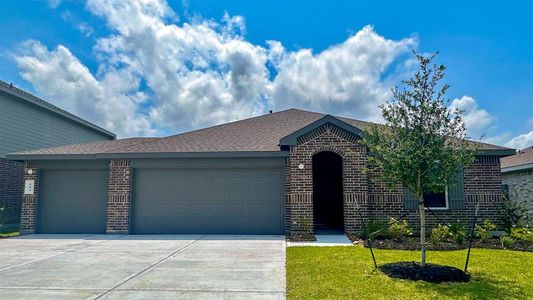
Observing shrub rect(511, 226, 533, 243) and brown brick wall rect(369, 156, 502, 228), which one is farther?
brown brick wall rect(369, 156, 502, 228)

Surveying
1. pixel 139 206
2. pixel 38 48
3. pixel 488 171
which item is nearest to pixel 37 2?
pixel 38 48

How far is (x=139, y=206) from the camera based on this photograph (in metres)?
12.0

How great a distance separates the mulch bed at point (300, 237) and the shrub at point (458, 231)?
3.89 m

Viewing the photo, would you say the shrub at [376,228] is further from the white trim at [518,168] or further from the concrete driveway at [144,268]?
the white trim at [518,168]

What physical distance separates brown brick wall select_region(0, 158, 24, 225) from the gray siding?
0.66 meters

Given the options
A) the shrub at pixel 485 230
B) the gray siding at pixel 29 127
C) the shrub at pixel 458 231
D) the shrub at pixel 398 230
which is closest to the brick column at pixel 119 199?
the gray siding at pixel 29 127

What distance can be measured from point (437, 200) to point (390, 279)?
6.52 meters

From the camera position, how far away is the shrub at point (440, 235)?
9277 millimetres

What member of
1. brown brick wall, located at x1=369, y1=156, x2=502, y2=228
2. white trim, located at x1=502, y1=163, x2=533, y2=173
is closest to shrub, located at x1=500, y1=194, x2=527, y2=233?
brown brick wall, located at x1=369, y1=156, x2=502, y2=228

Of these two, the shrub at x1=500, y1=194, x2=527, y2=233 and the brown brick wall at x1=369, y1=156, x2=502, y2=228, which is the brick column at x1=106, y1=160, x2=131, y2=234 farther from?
the shrub at x1=500, y1=194, x2=527, y2=233

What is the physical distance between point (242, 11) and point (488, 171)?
9.88 metres

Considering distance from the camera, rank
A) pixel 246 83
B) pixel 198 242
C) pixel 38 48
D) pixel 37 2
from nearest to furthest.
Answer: pixel 198 242
pixel 37 2
pixel 38 48
pixel 246 83

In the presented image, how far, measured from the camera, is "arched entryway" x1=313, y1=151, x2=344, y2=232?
1388cm

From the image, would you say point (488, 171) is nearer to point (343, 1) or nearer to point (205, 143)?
point (343, 1)
